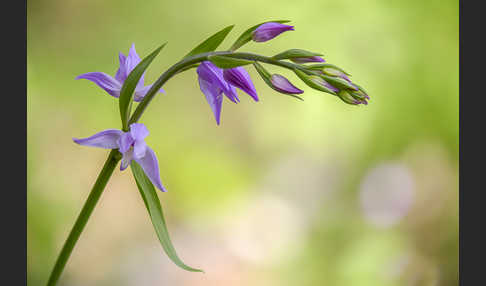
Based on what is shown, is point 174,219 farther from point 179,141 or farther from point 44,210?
point 44,210

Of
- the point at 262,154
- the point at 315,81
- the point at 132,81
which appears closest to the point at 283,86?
the point at 315,81

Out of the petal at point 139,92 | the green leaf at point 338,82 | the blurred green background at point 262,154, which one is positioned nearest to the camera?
the green leaf at point 338,82

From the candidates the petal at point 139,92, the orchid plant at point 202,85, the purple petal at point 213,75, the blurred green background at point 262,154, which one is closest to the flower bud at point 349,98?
the orchid plant at point 202,85

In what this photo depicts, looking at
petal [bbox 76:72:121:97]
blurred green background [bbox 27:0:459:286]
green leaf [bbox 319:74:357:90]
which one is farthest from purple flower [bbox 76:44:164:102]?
blurred green background [bbox 27:0:459:286]

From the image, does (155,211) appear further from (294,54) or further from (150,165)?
(294,54)

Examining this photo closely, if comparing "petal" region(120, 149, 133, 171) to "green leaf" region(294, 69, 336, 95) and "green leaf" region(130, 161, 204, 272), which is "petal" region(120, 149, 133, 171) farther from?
"green leaf" region(294, 69, 336, 95)

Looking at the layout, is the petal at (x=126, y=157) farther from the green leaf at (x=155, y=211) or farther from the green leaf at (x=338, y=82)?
the green leaf at (x=338, y=82)

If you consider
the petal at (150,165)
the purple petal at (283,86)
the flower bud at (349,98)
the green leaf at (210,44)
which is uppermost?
the green leaf at (210,44)
